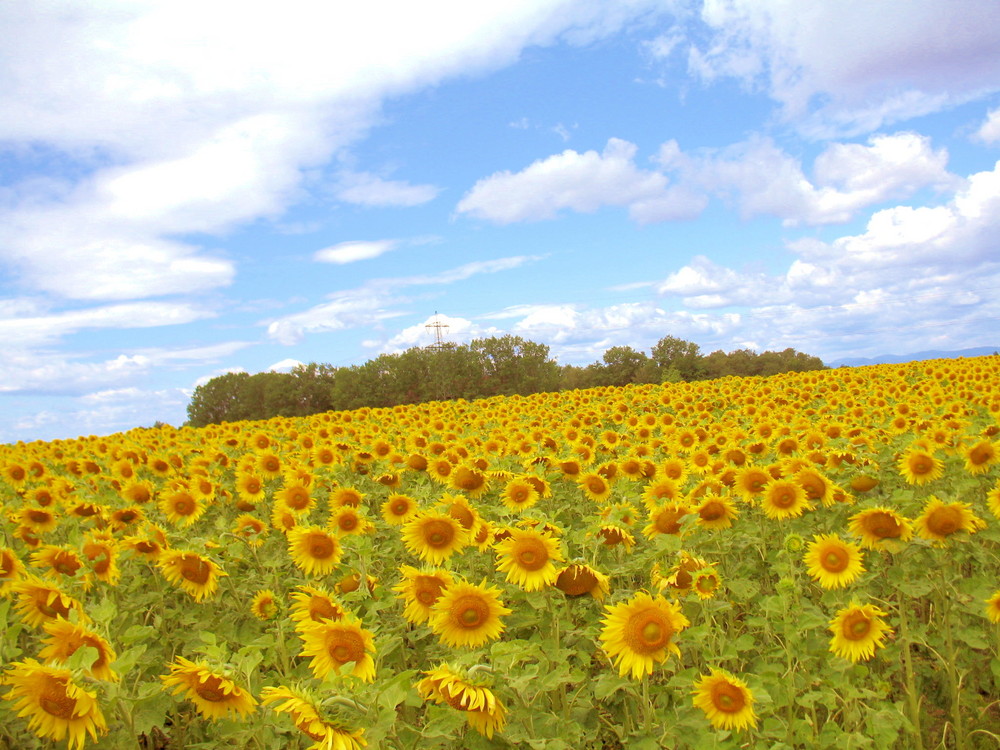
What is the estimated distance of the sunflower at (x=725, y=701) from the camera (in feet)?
9.84

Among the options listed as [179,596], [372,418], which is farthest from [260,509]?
[372,418]

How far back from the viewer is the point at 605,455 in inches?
354

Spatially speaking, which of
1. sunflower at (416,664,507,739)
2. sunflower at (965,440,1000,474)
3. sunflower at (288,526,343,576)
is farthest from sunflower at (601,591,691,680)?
sunflower at (965,440,1000,474)

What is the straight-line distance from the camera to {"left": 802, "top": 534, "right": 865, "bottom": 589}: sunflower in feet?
14.5

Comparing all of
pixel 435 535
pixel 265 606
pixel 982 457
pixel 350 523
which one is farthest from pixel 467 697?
pixel 982 457

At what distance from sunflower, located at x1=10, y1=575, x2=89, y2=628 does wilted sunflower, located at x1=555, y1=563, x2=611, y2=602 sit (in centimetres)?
272

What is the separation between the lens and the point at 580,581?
11.0ft

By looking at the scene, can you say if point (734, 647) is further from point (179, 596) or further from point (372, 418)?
point (372, 418)

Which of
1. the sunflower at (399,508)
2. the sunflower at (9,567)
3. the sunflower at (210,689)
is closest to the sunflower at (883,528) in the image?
the sunflower at (399,508)

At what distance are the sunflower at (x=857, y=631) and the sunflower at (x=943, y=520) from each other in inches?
38.6

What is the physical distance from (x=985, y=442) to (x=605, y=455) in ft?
13.8

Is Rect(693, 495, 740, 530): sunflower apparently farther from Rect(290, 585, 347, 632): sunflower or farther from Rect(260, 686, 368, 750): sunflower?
Rect(260, 686, 368, 750): sunflower

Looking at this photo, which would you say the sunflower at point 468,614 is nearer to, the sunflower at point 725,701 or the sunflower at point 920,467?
the sunflower at point 725,701

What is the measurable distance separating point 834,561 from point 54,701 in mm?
4466
